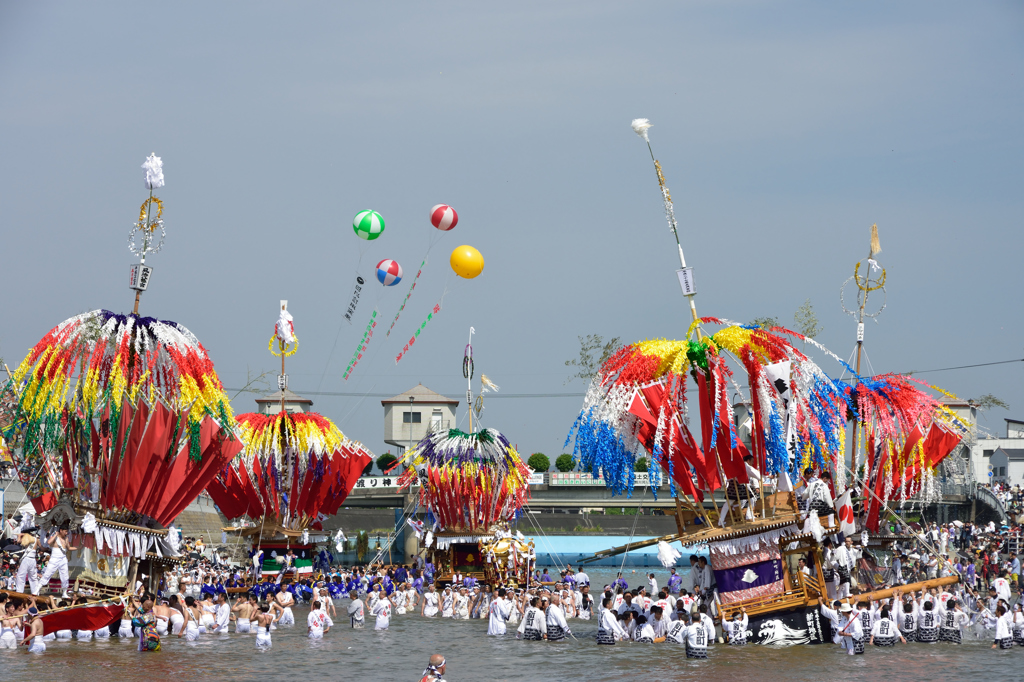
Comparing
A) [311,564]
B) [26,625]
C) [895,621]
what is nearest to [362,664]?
[26,625]

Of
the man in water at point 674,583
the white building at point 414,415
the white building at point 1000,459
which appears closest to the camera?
the man in water at point 674,583

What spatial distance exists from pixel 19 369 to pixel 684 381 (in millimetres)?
13394

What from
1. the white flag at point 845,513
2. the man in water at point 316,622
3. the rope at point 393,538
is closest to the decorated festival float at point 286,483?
the rope at point 393,538

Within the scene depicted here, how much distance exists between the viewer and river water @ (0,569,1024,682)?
58.0 feet

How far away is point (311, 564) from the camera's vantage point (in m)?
35.1

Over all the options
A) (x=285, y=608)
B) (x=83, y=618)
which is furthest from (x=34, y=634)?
(x=285, y=608)

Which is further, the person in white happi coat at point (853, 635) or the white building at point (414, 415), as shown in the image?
the white building at point (414, 415)

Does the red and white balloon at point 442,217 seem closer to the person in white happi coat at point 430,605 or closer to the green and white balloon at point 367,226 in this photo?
the green and white balloon at point 367,226

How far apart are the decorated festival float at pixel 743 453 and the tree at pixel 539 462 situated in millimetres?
44622

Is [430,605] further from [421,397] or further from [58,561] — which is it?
[421,397]

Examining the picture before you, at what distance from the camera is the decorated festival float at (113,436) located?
2130cm

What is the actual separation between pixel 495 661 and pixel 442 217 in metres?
15.4

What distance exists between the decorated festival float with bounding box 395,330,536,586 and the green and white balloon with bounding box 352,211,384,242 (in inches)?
266

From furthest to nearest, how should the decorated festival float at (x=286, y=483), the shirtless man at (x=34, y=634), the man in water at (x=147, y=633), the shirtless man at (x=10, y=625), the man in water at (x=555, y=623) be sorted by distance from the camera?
the decorated festival float at (x=286, y=483) < the man in water at (x=555, y=623) < the man in water at (x=147, y=633) < the shirtless man at (x=10, y=625) < the shirtless man at (x=34, y=634)
